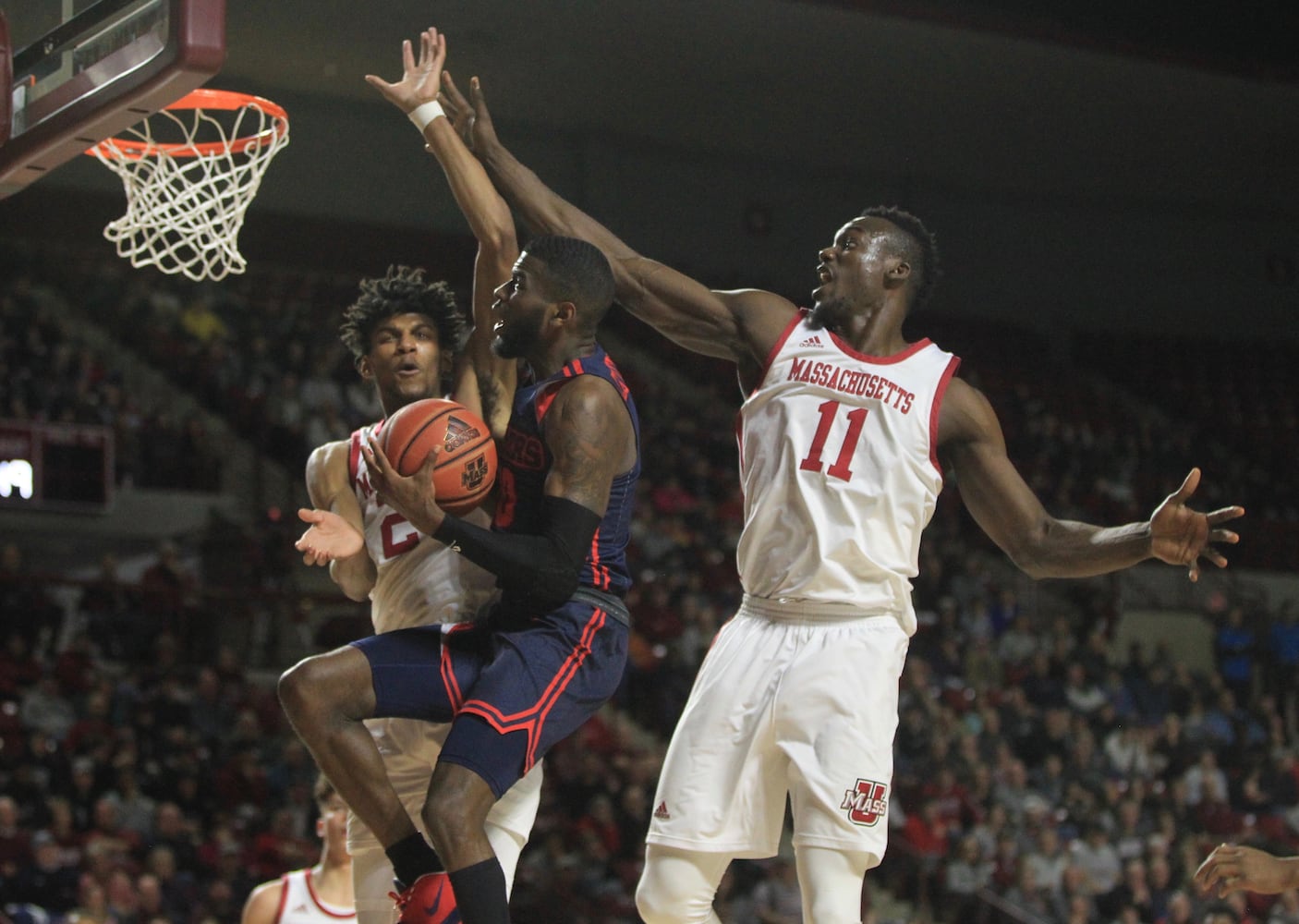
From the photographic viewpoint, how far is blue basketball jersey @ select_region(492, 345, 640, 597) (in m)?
4.12

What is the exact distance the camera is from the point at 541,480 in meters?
4.16

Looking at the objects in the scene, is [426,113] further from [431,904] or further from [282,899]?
[282,899]

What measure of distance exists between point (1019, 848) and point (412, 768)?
26.0 ft

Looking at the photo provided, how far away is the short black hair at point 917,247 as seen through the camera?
4.56m

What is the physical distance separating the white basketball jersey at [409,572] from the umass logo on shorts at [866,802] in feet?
3.92

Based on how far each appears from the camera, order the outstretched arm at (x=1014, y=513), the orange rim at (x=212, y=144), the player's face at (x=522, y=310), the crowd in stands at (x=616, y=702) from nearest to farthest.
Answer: the player's face at (x=522, y=310), the outstretched arm at (x=1014, y=513), the orange rim at (x=212, y=144), the crowd in stands at (x=616, y=702)

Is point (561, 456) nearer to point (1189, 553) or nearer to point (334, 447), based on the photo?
point (334, 447)

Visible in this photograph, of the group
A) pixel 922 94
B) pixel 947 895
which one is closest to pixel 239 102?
pixel 947 895

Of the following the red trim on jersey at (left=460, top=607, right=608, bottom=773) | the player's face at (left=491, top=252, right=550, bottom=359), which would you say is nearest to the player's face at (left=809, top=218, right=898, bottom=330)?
the player's face at (left=491, top=252, right=550, bottom=359)

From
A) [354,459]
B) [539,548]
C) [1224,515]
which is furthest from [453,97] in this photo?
[1224,515]

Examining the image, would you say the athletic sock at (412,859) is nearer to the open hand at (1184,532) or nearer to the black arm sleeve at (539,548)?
the black arm sleeve at (539,548)

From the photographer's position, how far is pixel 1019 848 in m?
11.5

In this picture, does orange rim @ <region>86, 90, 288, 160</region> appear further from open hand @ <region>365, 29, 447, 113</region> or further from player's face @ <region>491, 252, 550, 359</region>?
player's face @ <region>491, 252, 550, 359</region>

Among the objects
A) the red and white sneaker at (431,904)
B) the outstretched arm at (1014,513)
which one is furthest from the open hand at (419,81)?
the red and white sneaker at (431,904)
